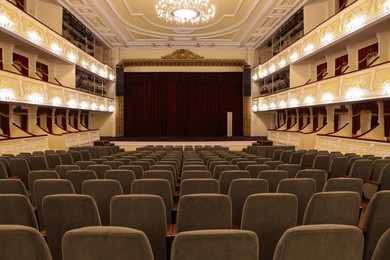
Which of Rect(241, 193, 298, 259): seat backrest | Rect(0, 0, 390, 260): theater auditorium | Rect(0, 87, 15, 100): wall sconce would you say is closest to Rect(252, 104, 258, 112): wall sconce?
Rect(0, 0, 390, 260): theater auditorium

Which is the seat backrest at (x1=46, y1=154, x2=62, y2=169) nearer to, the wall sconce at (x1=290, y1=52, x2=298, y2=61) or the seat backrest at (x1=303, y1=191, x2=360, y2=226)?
the seat backrest at (x1=303, y1=191, x2=360, y2=226)

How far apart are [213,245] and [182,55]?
853 inches

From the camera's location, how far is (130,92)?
2320 centimetres

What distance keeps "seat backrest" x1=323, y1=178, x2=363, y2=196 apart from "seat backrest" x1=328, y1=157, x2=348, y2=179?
8.54 feet

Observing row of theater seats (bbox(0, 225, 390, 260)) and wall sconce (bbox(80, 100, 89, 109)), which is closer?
row of theater seats (bbox(0, 225, 390, 260))

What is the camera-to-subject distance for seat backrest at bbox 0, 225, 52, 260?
1.48 m

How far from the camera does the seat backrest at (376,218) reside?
2424 mm

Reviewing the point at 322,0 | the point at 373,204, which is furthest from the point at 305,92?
the point at 373,204

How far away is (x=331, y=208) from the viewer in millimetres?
2516

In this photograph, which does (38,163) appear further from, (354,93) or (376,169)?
(354,93)

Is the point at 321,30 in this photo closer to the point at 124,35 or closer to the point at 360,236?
the point at 124,35

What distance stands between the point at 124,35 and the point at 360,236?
20.5 meters

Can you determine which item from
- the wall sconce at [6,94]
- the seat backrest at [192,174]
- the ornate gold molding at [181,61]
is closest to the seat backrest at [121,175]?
the seat backrest at [192,174]

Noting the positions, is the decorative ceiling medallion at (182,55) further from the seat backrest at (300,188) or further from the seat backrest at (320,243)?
the seat backrest at (320,243)
